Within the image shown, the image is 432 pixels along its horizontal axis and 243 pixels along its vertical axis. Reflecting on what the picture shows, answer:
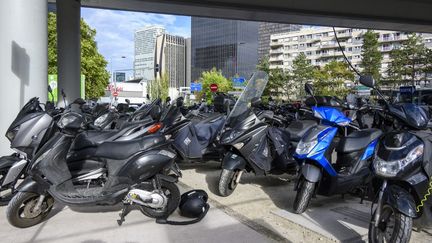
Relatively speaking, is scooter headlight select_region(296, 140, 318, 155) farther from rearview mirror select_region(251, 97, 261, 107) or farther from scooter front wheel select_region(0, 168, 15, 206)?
scooter front wheel select_region(0, 168, 15, 206)

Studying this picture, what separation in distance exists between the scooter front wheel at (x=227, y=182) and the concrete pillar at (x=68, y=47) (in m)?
9.97

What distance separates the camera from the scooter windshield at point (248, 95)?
5.22m

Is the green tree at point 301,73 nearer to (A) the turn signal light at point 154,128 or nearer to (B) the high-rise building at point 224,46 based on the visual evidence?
(B) the high-rise building at point 224,46

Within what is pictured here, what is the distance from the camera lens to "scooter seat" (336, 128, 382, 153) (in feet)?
14.1

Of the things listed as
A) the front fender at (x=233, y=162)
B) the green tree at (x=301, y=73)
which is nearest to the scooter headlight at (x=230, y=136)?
the front fender at (x=233, y=162)

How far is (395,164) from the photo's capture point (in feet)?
9.29

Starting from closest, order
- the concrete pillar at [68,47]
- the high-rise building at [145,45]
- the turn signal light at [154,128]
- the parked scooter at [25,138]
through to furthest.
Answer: the parked scooter at [25,138] < the turn signal light at [154,128] < the concrete pillar at [68,47] < the high-rise building at [145,45]

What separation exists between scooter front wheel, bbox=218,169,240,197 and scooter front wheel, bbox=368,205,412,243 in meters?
2.14

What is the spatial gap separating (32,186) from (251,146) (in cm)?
257

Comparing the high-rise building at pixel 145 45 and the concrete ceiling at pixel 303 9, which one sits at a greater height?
the high-rise building at pixel 145 45

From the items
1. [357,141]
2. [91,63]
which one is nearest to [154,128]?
[357,141]

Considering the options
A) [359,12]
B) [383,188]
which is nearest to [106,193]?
[383,188]

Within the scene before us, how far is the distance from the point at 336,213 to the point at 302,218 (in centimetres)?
49

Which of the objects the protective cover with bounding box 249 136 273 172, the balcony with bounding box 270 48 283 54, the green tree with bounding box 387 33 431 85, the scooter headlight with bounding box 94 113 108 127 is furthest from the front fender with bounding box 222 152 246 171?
the balcony with bounding box 270 48 283 54
